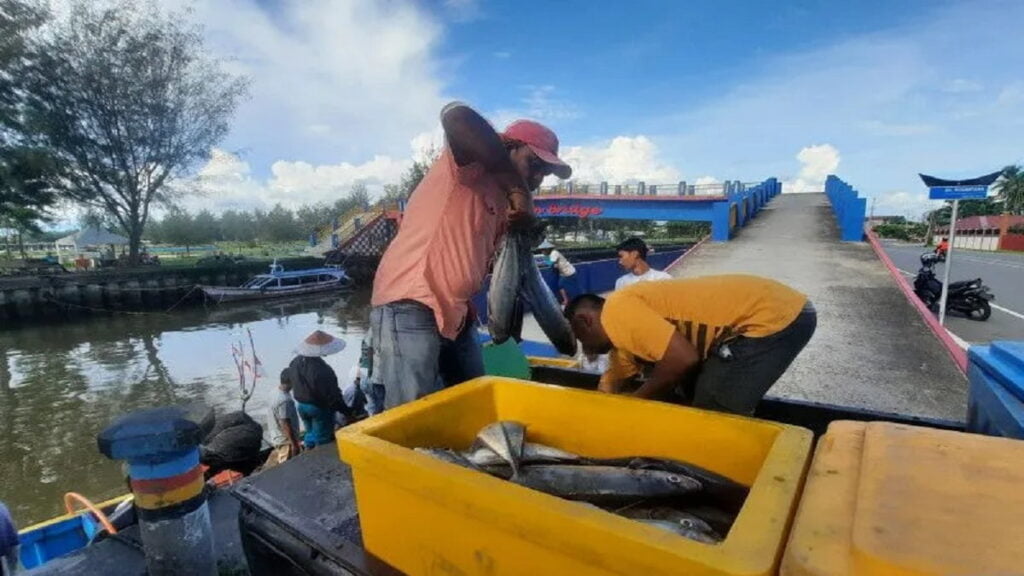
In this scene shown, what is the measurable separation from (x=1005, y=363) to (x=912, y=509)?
1.76 m

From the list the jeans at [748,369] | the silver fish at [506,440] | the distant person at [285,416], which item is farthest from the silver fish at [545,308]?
the distant person at [285,416]

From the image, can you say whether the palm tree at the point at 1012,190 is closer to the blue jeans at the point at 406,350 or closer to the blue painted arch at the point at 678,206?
the blue painted arch at the point at 678,206

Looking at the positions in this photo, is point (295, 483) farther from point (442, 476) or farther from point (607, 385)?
point (607, 385)

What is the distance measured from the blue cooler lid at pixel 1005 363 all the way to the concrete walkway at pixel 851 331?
156 cm

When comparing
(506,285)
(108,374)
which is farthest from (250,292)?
(506,285)

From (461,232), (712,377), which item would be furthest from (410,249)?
(712,377)

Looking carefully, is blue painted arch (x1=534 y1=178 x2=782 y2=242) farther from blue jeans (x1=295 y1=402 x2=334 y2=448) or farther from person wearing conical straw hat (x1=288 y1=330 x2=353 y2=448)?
blue jeans (x1=295 y1=402 x2=334 y2=448)

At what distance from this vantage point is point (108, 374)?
1445 centimetres

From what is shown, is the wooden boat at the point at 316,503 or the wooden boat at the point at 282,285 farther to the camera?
the wooden boat at the point at 282,285

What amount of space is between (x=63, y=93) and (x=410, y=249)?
3149cm

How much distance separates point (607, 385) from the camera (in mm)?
2871

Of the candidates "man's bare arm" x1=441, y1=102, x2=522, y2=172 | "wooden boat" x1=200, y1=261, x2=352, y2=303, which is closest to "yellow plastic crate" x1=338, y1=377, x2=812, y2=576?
"man's bare arm" x1=441, y1=102, x2=522, y2=172

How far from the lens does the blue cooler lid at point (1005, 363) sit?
1.87 metres

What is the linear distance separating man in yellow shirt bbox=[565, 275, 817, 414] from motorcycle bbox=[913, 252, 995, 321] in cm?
1356
